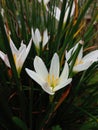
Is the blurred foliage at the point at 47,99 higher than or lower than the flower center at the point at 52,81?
lower

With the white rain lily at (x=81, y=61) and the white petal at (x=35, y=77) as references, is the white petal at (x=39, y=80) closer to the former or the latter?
the white petal at (x=35, y=77)

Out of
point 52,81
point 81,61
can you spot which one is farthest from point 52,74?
point 81,61

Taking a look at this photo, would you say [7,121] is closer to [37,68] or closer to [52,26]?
[37,68]

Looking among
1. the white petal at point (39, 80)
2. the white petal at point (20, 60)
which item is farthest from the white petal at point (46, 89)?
the white petal at point (20, 60)

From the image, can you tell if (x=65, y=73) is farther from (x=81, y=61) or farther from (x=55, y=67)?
(x=81, y=61)

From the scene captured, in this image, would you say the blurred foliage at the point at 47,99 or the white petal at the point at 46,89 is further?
the blurred foliage at the point at 47,99

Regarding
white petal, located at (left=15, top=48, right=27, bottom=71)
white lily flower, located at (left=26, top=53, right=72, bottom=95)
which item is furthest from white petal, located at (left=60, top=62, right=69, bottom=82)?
white petal, located at (left=15, top=48, right=27, bottom=71)

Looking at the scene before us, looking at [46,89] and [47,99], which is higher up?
[46,89]

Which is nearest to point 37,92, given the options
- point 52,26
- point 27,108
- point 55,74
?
point 27,108

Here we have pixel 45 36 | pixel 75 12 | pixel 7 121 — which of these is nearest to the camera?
pixel 7 121

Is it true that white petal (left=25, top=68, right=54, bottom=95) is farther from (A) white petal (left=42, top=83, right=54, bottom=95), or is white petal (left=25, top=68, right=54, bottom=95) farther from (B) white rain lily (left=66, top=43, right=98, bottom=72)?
(B) white rain lily (left=66, top=43, right=98, bottom=72)

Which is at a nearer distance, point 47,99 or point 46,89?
point 46,89
